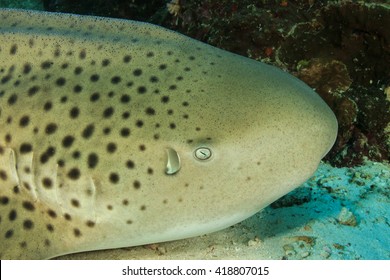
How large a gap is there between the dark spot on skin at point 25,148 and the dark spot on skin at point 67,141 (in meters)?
0.26

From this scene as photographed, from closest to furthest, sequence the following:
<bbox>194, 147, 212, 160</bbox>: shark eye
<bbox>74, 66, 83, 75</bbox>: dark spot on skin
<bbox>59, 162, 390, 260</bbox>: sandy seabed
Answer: <bbox>194, 147, 212, 160</bbox>: shark eye → <bbox>74, 66, 83, 75</bbox>: dark spot on skin → <bbox>59, 162, 390, 260</bbox>: sandy seabed

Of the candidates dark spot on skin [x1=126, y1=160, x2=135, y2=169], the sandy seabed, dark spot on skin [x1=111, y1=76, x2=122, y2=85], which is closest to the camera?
dark spot on skin [x1=126, y1=160, x2=135, y2=169]

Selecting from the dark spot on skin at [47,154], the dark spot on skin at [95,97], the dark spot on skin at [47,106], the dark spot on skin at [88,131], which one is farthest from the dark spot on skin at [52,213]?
the dark spot on skin at [95,97]

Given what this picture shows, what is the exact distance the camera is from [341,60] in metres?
4.83

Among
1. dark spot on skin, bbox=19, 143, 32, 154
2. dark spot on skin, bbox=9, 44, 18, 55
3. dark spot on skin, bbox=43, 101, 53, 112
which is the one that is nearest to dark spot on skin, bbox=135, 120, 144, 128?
dark spot on skin, bbox=43, 101, 53, 112

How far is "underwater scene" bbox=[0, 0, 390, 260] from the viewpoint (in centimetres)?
249

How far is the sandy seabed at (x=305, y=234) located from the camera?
10.2ft

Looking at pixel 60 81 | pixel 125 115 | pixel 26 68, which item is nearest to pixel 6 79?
pixel 26 68

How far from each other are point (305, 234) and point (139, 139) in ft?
5.22

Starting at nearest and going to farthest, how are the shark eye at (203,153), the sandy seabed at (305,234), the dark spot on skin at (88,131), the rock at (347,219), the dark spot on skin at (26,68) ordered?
the shark eye at (203,153)
the dark spot on skin at (88,131)
the dark spot on skin at (26,68)
the sandy seabed at (305,234)
the rock at (347,219)

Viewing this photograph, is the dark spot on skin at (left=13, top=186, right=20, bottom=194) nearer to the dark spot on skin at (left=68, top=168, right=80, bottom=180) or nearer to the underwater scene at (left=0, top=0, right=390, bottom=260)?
the underwater scene at (left=0, top=0, right=390, bottom=260)

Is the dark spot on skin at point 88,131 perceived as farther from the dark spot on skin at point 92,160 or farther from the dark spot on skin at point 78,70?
the dark spot on skin at point 78,70

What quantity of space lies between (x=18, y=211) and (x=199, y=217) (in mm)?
1217
